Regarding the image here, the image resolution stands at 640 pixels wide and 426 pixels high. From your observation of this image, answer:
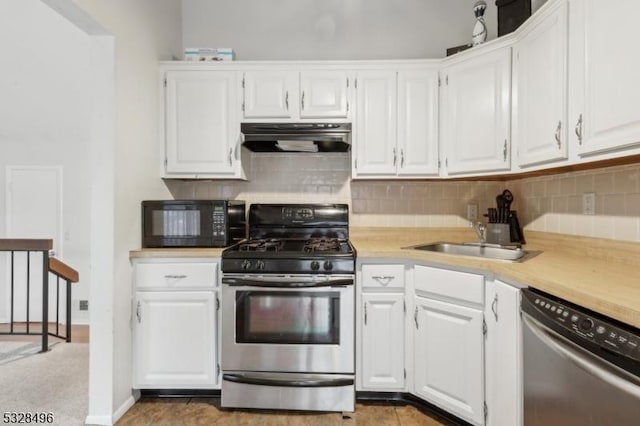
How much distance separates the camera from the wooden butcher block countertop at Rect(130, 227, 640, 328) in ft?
3.26

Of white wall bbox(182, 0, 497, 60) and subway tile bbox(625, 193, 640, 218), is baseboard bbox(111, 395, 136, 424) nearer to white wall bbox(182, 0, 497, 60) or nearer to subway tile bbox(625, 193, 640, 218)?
white wall bbox(182, 0, 497, 60)

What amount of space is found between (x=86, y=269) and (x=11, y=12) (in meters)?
3.37

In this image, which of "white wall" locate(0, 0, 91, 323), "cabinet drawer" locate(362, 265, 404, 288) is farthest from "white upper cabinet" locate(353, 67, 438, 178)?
"white wall" locate(0, 0, 91, 323)

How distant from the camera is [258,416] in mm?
1875

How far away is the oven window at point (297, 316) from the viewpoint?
1881 mm

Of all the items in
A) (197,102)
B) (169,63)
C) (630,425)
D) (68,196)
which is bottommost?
(630,425)

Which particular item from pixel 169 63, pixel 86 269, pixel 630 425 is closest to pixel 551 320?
pixel 630 425

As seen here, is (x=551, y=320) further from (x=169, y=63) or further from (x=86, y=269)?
(x=86, y=269)

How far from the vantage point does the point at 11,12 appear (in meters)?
1.90

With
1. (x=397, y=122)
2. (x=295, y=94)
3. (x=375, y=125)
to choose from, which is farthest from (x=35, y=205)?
(x=397, y=122)

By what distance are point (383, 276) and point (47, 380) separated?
2.43 meters

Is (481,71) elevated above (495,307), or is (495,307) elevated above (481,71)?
(481,71)

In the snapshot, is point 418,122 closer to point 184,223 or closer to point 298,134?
point 298,134

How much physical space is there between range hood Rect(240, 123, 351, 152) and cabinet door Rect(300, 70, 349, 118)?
0.50 ft
